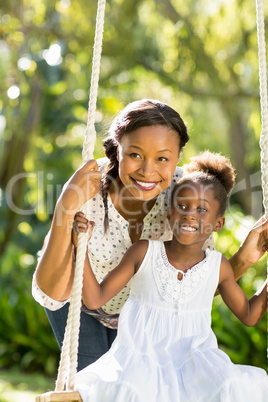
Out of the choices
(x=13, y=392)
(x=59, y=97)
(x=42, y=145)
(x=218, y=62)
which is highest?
(x=218, y=62)

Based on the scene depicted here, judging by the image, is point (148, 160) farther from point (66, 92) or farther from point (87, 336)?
point (66, 92)

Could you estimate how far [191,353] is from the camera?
5.16 feet

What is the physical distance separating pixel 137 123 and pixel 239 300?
607 millimetres

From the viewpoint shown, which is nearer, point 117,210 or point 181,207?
point 181,207

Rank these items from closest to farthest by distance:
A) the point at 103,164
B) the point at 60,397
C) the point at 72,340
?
the point at 60,397 → the point at 72,340 → the point at 103,164

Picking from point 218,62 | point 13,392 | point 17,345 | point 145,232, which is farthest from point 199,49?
point 145,232

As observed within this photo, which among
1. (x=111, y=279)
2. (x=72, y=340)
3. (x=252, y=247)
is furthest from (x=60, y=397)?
(x=252, y=247)

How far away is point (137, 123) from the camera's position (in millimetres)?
1689

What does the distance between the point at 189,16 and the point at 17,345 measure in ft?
12.3

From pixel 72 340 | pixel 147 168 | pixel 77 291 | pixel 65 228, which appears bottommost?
pixel 72 340

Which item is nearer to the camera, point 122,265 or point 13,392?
point 122,265

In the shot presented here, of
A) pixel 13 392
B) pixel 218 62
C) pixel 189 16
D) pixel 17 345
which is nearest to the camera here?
pixel 13 392

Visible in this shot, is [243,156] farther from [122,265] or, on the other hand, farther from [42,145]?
[122,265]

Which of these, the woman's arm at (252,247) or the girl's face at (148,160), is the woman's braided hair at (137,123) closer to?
the girl's face at (148,160)
